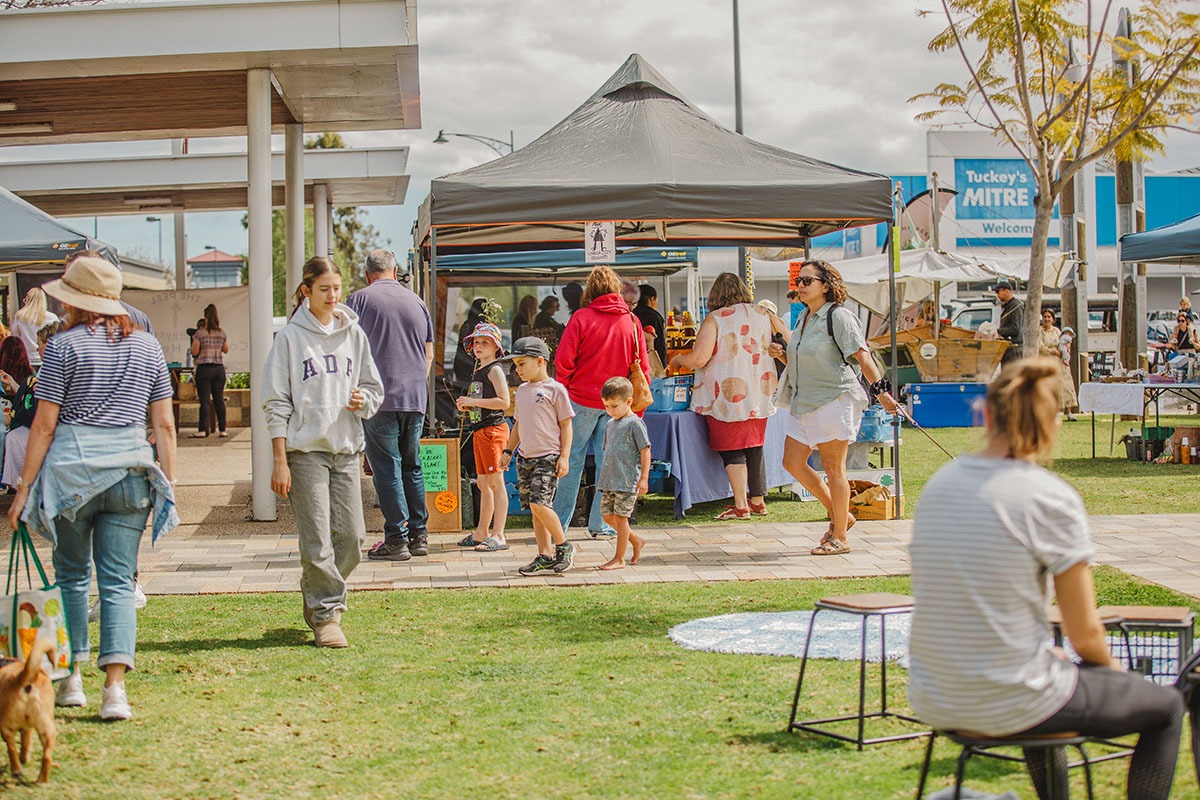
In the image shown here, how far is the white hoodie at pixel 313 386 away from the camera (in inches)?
245

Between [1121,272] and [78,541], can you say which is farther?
[1121,272]

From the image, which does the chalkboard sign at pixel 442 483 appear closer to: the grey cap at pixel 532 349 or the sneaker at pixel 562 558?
the grey cap at pixel 532 349

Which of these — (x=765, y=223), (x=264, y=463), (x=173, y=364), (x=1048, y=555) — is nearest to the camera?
(x=1048, y=555)

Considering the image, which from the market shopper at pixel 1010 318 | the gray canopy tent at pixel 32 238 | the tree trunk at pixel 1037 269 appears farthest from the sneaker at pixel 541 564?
the market shopper at pixel 1010 318

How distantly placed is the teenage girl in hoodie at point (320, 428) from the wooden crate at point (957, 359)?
1649cm

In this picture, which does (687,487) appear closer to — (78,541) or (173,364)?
(78,541)

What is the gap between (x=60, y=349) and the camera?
5.05 meters

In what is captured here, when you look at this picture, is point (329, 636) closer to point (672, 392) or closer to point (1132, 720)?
point (1132, 720)

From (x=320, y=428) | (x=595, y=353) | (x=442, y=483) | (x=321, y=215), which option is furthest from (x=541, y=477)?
(x=321, y=215)

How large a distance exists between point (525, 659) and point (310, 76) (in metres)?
7.05

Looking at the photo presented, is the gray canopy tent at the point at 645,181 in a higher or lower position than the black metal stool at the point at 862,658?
higher

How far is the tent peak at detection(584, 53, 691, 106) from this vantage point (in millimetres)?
12203

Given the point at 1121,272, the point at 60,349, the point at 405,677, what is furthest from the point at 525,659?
the point at 1121,272

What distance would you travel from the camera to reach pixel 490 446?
9.20m
